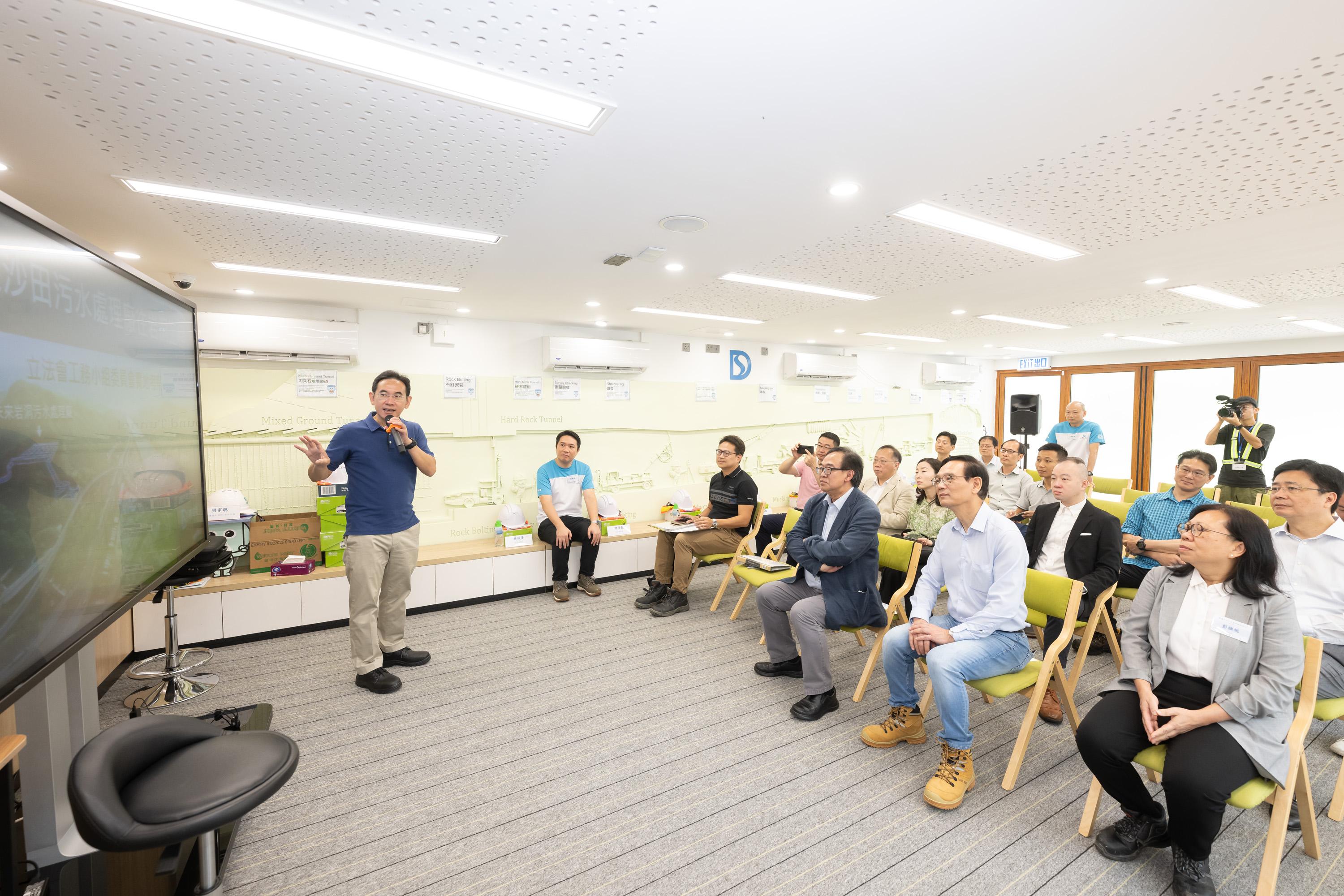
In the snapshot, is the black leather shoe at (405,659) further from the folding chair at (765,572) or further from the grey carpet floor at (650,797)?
the folding chair at (765,572)

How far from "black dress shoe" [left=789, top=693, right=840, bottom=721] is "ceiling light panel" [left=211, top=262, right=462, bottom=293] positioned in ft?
11.9

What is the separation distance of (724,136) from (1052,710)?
328cm

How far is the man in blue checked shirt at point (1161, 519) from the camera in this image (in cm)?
340

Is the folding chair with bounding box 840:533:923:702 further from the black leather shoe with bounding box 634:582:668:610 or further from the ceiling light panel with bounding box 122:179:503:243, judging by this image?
the ceiling light panel with bounding box 122:179:503:243

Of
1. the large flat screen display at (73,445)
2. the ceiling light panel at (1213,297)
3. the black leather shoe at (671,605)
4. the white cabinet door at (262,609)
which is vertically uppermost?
the ceiling light panel at (1213,297)

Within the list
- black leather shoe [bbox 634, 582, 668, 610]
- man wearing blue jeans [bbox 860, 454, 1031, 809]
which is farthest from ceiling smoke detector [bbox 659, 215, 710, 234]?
black leather shoe [bbox 634, 582, 668, 610]

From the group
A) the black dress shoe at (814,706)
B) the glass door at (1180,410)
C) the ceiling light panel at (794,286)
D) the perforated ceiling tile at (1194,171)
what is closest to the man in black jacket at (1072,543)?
the black dress shoe at (814,706)

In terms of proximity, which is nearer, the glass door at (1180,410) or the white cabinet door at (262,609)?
the white cabinet door at (262,609)

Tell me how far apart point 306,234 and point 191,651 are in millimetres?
2961

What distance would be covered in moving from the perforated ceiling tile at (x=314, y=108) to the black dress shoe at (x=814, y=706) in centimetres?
293

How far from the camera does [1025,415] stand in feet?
30.4

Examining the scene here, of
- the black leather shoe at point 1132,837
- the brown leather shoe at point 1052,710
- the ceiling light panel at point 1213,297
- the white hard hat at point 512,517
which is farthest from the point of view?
the white hard hat at point 512,517

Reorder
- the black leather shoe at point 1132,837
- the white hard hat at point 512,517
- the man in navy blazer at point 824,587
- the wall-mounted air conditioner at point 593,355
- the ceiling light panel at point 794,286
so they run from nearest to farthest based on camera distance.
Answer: the black leather shoe at point 1132,837, the man in navy blazer at point 824,587, the ceiling light panel at point 794,286, the white hard hat at point 512,517, the wall-mounted air conditioner at point 593,355

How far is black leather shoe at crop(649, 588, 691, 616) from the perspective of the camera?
4.66m
